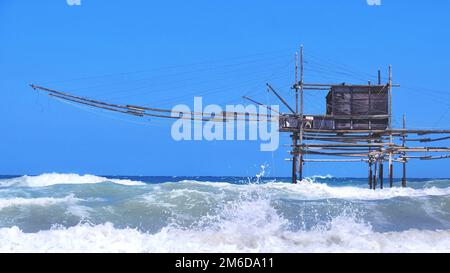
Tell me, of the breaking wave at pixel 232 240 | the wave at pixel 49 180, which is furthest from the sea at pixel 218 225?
the wave at pixel 49 180

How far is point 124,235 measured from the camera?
10445 mm

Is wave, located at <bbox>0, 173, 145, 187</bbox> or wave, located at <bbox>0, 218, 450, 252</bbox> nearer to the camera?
wave, located at <bbox>0, 218, 450, 252</bbox>

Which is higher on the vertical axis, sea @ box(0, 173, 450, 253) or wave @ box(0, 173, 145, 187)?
sea @ box(0, 173, 450, 253)

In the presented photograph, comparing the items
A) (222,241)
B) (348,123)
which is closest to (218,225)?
(222,241)

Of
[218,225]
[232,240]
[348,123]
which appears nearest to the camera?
[232,240]

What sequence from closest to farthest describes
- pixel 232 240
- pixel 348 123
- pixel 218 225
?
pixel 232 240 → pixel 218 225 → pixel 348 123

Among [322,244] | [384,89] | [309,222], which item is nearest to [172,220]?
[309,222]

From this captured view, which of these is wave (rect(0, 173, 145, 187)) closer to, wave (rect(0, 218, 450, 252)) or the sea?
the sea

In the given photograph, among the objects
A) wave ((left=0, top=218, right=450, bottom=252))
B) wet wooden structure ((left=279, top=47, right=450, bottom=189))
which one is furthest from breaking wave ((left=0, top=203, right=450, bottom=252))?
wet wooden structure ((left=279, top=47, right=450, bottom=189))

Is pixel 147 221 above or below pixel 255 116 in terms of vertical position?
below

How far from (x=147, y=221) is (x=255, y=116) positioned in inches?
380

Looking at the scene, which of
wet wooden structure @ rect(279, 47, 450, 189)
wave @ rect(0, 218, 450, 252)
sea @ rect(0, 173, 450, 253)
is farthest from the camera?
wet wooden structure @ rect(279, 47, 450, 189)

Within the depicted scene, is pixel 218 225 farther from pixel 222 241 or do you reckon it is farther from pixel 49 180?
pixel 49 180
